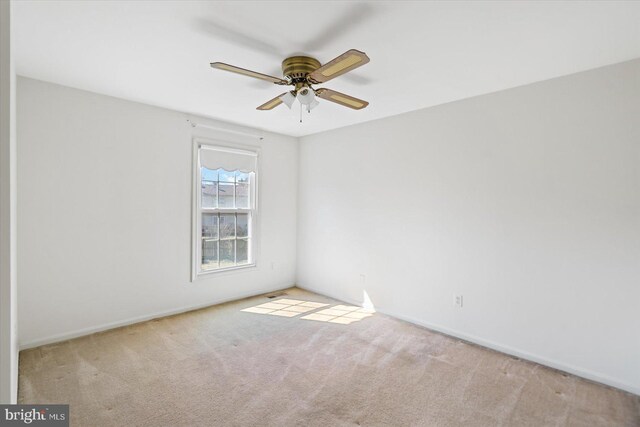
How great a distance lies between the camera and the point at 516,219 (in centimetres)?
291

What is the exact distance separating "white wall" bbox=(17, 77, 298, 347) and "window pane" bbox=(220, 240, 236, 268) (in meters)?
0.23

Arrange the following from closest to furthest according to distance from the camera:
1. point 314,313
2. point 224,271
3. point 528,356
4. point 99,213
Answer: point 528,356 → point 99,213 → point 314,313 → point 224,271

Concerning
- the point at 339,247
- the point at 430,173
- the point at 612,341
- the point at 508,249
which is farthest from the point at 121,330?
the point at 612,341

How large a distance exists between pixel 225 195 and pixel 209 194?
24 cm

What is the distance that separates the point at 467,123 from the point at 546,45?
3.53 ft

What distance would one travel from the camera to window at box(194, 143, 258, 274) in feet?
13.2

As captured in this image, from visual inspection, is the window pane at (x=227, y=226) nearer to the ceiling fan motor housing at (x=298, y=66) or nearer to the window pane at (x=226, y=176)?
the window pane at (x=226, y=176)

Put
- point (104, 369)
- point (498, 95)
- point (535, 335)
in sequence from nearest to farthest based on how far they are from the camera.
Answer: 1. point (104, 369)
2. point (535, 335)
3. point (498, 95)

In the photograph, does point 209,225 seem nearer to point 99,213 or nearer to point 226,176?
point 226,176

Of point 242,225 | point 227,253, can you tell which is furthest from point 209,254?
point 242,225

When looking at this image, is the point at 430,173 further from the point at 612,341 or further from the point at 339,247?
the point at 612,341

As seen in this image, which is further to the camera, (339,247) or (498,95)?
(339,247)

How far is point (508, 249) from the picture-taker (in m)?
2.96
